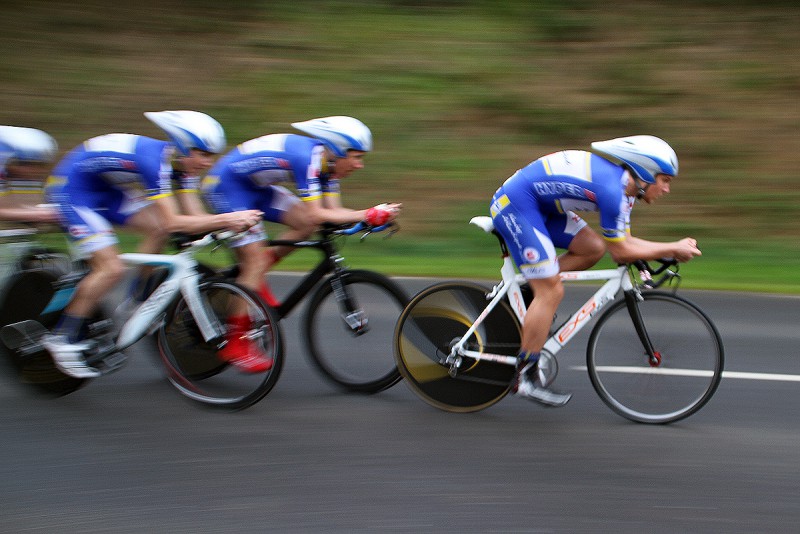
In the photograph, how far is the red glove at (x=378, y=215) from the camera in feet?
18.2

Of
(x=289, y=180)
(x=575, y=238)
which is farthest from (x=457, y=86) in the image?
(x=575, y=238)

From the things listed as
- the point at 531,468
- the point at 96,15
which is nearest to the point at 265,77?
the point at 96,15

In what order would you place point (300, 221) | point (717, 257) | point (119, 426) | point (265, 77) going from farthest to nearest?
point (265, 77) < point (717, 257) < point (300, 221) < point (119, 426)

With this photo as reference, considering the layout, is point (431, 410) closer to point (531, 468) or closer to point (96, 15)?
point (531, 468)

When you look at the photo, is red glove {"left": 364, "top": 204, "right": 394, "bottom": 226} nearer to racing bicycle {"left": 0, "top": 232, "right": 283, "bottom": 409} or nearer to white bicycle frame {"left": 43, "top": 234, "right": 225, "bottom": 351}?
racing bicycle {"left": 0, "top": 232, "right": 283, "bottom": 409}

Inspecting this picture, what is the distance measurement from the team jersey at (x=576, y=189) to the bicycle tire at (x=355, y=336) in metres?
0.96

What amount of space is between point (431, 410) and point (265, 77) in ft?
34.7

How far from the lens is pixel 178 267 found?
575 centimetres

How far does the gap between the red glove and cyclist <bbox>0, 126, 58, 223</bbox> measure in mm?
2171

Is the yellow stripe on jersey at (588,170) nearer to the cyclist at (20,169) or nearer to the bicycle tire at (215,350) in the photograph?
the bicycle tire at (215,350)

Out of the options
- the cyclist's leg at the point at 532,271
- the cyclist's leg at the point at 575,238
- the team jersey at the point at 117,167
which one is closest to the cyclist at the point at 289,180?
the team jersey at the point at 117,167

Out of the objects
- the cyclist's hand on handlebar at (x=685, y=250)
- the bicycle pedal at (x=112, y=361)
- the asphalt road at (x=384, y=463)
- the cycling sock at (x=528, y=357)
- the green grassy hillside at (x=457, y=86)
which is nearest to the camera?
the asphalt road at (x=384, y=463)

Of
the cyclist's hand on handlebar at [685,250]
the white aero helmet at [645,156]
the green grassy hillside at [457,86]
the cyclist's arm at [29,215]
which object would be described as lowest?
the green grassy hillside at [457,86]

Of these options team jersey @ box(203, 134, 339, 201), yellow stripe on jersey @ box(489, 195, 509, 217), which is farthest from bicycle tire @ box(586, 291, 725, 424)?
team jersey @ box(203, 134, 339, 201)
